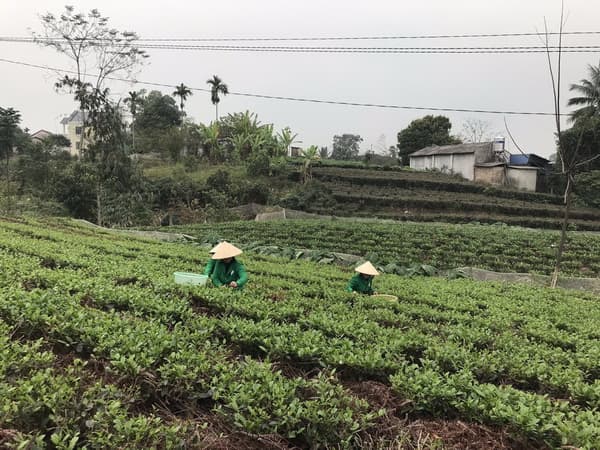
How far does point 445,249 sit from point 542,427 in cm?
1607

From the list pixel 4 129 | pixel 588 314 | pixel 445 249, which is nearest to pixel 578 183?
pixel 445 249

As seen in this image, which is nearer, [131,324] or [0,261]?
[131,324]

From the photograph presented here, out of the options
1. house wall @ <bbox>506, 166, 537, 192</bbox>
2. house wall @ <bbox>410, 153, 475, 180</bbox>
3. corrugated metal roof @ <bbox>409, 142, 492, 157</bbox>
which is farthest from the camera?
corrugated metal roof @ <bbox>409, 142, 492, 157</bbox>

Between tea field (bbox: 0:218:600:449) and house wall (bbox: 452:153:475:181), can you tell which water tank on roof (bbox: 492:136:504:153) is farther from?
tea field (bbox: 0:218:600:449)

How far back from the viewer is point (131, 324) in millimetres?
4023

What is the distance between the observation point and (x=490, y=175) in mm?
41781

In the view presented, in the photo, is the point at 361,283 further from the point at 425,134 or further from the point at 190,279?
the point at 425,134

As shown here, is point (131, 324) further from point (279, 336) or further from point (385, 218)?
point (385, 218)

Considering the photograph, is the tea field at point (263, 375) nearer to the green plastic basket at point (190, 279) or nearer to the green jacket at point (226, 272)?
the green plastic basket at point (190, 279)

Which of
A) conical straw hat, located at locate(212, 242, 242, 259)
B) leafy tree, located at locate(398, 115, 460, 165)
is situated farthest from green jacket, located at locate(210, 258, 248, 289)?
leafy tree, located at locate(398, 115, 460, 165)

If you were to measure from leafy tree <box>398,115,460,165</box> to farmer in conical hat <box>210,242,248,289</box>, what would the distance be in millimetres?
54893

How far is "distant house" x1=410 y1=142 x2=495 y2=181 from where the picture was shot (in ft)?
141

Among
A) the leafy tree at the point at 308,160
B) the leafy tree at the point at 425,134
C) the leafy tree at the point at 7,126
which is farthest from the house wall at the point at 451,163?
the leafy tree at the point at 7,126

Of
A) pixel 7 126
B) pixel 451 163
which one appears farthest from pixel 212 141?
pixel 451 163
